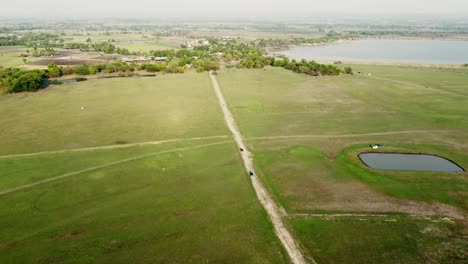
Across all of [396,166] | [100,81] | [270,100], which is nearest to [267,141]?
[396,166]

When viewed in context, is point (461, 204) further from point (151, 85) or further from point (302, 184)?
point (151, 85)

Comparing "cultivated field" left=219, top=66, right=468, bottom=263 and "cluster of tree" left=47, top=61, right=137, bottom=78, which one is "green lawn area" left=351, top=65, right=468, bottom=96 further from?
"cluster of tree" left=47, top=61, right=137, bottom=78

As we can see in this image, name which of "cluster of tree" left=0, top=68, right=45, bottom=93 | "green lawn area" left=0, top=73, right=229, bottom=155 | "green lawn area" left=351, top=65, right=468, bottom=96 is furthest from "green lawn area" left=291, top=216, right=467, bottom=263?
"cluster of tree" left=0, top=68, right=45, bottom=93

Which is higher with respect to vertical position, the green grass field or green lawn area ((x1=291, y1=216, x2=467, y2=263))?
green lawn area ((x1=291, y1=216, x2=467, y2=263))

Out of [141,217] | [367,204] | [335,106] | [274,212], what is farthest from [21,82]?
[367,204]

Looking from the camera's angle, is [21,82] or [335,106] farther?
[21,82]

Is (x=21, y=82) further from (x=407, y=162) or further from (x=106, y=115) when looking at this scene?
(x=407, y=162)

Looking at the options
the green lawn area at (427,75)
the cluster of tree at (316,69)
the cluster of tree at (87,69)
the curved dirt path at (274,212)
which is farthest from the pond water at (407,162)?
the cluster of tree at (87,69)
